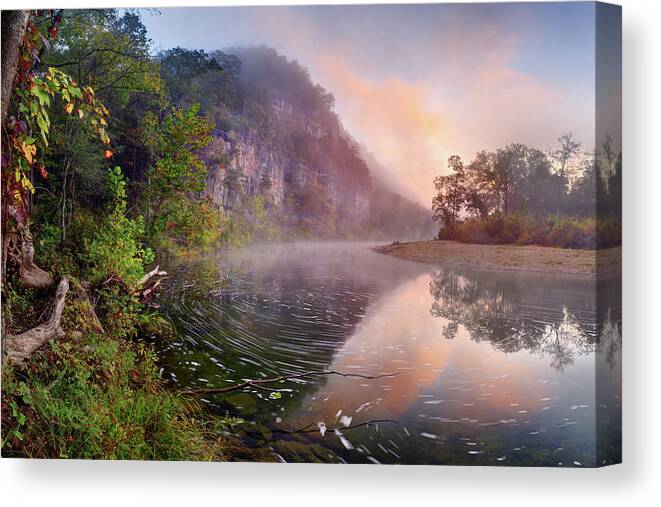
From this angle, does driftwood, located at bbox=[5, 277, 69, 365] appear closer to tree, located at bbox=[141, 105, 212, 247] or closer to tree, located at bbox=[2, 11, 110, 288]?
tree, located at bbox=[2, 11, 110, 288]

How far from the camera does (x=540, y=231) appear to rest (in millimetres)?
3180

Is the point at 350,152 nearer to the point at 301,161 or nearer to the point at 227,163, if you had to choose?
the point at 301,161

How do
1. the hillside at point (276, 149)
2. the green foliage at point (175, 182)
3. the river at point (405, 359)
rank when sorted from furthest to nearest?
the green foliage at point (175, 182) → the hillside at point (276, 149) → the river at point (405, 359)

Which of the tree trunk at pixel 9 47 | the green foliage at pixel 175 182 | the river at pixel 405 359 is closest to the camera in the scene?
the river at pixel 405 359

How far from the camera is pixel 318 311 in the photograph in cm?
329

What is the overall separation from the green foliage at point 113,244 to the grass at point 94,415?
50cm

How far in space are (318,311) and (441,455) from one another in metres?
1.14

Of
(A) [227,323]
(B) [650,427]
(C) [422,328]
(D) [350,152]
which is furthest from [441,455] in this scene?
(D) [350,152]

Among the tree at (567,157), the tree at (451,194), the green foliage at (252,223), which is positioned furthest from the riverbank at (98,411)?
the tree at (567,157)

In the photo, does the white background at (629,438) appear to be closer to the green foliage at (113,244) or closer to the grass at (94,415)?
the grass at (94,415)

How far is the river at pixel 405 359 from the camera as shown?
3031 millimetres

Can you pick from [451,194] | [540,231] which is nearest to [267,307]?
[451,194]

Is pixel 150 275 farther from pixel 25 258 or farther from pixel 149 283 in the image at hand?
pixel 25 258

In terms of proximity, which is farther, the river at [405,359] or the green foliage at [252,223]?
the green foliage at [252,223]
